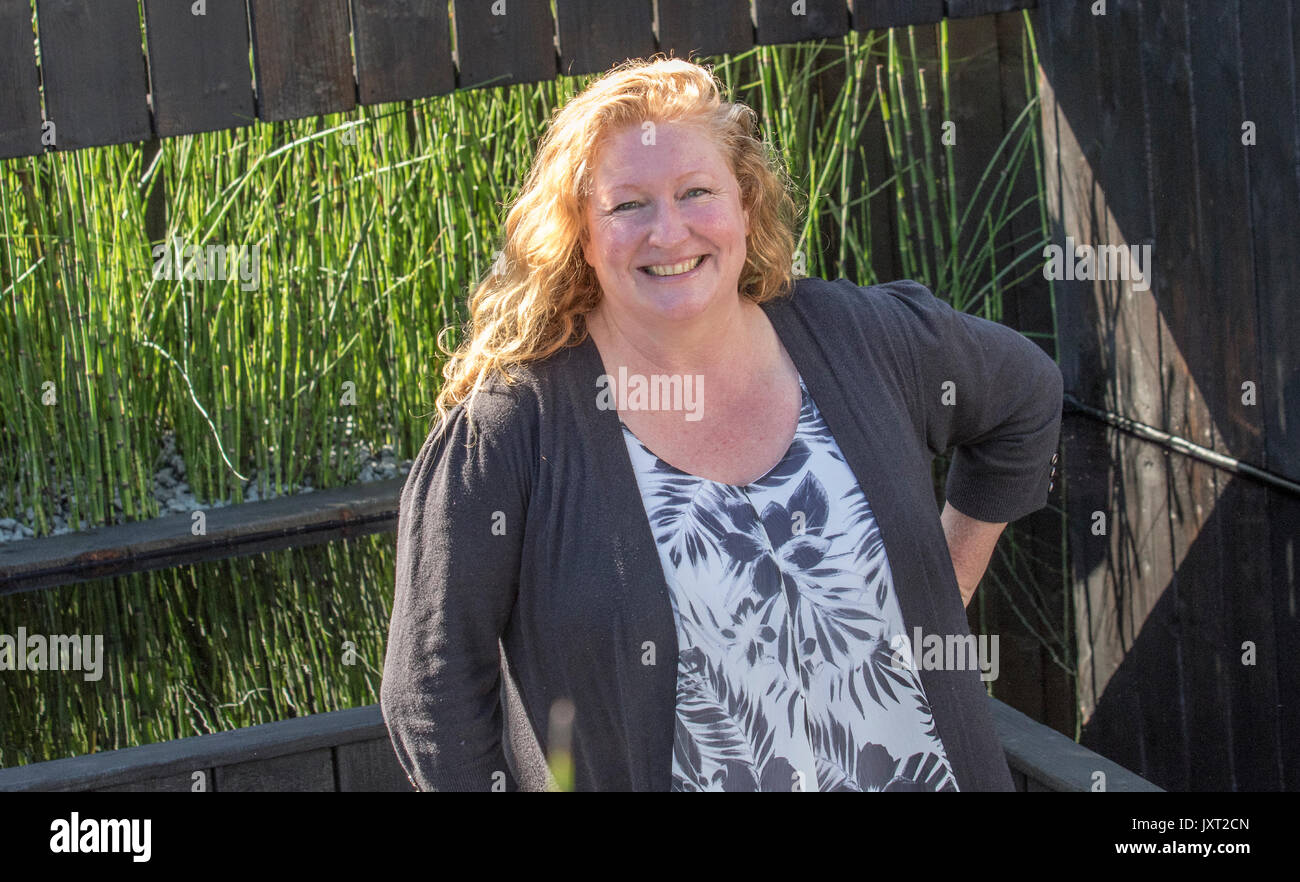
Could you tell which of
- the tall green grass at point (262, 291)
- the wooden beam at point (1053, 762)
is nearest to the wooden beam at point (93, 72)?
the tall green grass at point (262, 291)

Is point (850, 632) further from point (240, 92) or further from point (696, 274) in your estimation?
point (240, 92)

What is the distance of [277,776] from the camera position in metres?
1.45

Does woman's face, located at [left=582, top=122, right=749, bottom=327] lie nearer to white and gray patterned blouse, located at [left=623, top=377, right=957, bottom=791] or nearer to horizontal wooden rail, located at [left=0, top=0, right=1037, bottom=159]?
white and gray patterned blouse, located at [left=623, top=377, right=957, bottom=791]

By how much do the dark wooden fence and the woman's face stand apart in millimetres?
818

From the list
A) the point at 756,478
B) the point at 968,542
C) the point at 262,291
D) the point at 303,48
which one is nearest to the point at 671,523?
the point at 756,478

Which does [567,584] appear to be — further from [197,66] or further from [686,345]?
[197,66]

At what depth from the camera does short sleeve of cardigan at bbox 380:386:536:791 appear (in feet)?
3.82

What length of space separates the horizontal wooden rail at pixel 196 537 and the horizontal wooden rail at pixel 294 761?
1.12m

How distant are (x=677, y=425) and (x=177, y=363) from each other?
1.82 m

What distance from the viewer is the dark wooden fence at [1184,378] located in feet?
5.88

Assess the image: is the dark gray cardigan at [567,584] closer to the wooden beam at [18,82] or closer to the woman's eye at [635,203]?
the woman's eye at [635,203]

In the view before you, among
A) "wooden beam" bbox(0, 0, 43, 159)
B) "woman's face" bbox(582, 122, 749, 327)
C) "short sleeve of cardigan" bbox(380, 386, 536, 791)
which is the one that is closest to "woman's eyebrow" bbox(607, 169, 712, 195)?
"woman's face" bbox(582, 122, 749, 327)

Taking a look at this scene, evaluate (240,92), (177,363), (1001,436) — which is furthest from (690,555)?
(177,363)

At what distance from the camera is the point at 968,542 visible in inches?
58.4
